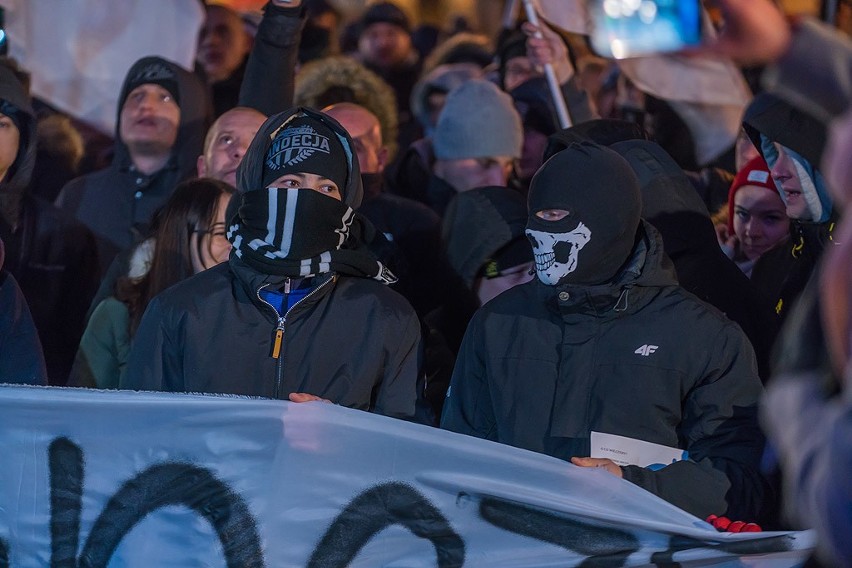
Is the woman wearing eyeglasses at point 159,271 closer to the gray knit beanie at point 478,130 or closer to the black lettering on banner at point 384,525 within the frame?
the black lettering on banner at point 384,525

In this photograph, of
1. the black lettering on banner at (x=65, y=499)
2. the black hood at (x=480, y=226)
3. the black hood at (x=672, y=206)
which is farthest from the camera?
the black hood at (x=480, y=226)

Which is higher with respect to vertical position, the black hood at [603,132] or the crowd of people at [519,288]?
the black hood at [603,132]

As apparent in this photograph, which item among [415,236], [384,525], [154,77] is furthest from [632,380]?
[154,77]

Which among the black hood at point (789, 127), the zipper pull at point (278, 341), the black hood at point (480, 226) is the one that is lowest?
the zipper pull at point (278, 341)

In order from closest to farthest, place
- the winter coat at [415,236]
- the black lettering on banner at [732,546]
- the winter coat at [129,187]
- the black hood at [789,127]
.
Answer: the black lettering on banner at [732,546] → the black hood at [789,127] → the winter coat at [415,236] → the winter coat at [129,187]

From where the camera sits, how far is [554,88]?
664 cm

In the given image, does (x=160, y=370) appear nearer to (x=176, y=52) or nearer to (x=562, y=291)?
(x=562, y=291)

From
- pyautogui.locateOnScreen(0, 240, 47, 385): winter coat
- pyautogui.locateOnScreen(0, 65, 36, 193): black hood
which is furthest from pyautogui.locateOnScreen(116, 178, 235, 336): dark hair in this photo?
pyautogui.locateOnScreen(0, 65, 36, 193): black hood

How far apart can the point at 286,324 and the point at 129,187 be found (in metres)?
2.52

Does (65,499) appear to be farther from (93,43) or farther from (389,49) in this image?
(389,49)

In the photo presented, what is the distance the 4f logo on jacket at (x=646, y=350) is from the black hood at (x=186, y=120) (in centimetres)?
299

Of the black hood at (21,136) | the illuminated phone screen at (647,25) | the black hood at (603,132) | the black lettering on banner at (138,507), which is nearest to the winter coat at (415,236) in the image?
the black hood at (603,132)

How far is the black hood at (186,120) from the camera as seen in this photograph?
250 inches

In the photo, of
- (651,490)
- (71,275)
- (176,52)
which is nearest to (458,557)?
(651,490)
